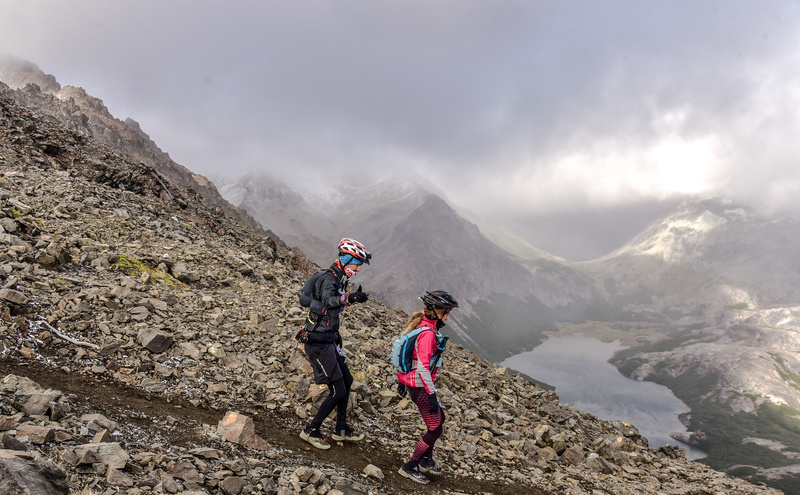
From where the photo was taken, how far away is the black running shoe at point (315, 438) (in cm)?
903

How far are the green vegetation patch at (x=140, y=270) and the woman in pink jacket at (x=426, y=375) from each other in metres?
10.6

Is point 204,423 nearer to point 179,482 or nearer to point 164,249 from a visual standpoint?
point 179,482

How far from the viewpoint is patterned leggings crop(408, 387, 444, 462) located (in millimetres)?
8867

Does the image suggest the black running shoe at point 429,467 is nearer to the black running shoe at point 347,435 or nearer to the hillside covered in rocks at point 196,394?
the hillside covered in rocks at point 196,394

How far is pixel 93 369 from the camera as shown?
920 cm

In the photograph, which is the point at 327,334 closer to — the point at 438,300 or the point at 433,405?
the point at 438,300

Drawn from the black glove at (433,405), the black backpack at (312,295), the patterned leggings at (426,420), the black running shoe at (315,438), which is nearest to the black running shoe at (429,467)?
the patterned leggings at (426,420)

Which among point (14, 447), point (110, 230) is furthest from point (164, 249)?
point (14, 447)

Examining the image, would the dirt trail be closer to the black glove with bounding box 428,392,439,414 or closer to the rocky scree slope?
the black glove with bounding box 428,392,439,414

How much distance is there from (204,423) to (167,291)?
23.1ft

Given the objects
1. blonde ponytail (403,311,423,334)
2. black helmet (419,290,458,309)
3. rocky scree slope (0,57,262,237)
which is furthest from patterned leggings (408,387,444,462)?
rocky scree slope (0,57,262,237)

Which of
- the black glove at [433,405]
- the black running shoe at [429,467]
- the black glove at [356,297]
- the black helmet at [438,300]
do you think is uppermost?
the black helmet at [438,300]

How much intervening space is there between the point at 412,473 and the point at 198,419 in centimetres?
487

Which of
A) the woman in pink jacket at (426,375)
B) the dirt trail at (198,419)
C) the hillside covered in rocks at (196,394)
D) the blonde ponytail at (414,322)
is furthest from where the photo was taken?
the blonde ponytail at (414,322)
